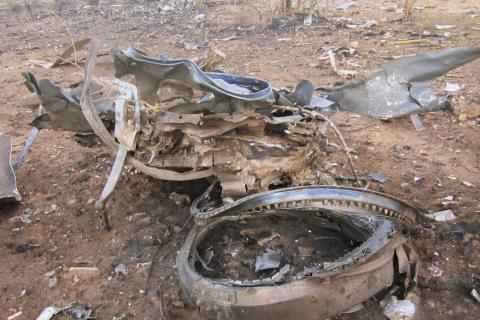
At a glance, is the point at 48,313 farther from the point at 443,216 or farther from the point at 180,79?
the point at 443,216

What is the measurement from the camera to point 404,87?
121 inches

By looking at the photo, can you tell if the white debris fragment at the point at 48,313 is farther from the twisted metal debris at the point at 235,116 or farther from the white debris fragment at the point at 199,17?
the white debris fragment at the point at 199,17

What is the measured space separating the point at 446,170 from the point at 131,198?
2.80 metres

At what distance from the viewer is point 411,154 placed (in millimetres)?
4465

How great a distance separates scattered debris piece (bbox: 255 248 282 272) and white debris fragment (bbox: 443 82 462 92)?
3.91m

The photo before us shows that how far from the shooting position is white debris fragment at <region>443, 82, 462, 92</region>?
5740mm

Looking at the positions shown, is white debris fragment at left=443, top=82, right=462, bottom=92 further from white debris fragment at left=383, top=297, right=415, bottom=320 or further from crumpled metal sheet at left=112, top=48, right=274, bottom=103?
white debris fragment at left=383, top=297, right=415, bottom=320

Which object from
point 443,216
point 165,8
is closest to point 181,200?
point 443,216

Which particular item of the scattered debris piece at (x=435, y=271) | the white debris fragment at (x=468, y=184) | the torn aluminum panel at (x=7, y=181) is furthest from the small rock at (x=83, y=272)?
the white debris fragment at (x=468, y=184)

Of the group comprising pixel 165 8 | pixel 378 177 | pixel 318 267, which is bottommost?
pixel 378 177

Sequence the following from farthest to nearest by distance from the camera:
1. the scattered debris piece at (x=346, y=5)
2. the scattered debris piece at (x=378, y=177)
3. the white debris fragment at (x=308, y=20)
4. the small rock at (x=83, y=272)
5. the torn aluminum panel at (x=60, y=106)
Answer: the scattered debris piece at (x=346, y=5)
the white debris fragment at (x=308, y=20)
the scattered debris piece at (x=378, y=177)
the torn aluminum panel at (x=60, y=106)
the small rock at (x=83, y=272)

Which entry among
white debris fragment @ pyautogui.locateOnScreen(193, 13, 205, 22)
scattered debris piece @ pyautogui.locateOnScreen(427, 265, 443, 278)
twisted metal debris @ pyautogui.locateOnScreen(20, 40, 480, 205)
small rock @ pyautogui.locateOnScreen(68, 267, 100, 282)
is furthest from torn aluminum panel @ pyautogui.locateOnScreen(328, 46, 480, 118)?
white debris fragment @ pyautogui.locateOnScreen(193, 13, 205, 22)

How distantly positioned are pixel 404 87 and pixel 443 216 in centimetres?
105

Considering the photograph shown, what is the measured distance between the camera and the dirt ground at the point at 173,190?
291 centimetres
